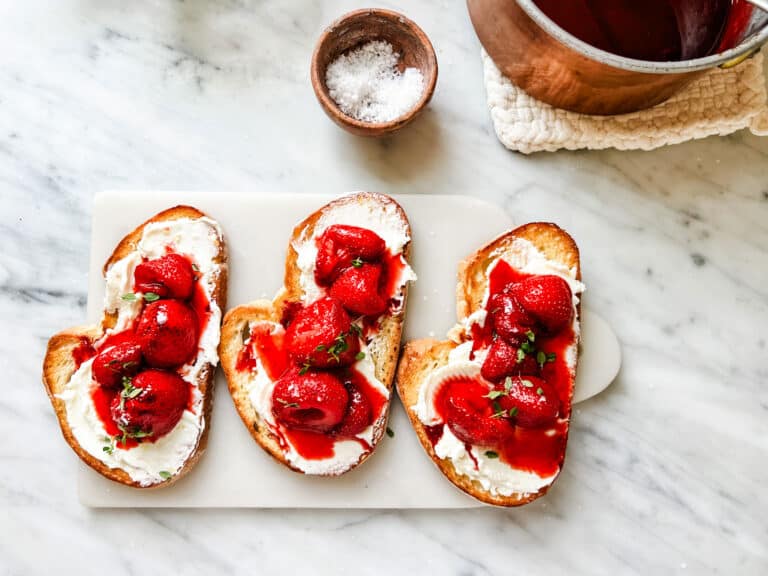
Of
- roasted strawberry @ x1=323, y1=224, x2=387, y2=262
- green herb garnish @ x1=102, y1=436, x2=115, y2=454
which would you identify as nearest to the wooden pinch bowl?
roasted strawberry @ x1=323, y1=224, x2=387, y2=262

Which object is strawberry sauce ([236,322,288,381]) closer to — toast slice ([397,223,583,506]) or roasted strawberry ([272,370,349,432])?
roasted strawberry ([272,370,349,432])

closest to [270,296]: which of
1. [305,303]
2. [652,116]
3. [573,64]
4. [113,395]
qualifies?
[305,303]

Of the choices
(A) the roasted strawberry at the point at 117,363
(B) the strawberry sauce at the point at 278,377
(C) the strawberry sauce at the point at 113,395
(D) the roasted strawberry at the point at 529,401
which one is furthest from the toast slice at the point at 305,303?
(D) the roasted strawberry at the point at 529,401

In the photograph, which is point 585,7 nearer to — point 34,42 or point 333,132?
point 333,132

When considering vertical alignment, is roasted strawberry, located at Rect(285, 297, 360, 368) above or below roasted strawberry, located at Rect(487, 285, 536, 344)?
below

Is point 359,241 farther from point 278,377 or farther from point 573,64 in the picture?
point 573,64

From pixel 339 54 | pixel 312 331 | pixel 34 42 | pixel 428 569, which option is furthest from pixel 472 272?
pixel 34 42

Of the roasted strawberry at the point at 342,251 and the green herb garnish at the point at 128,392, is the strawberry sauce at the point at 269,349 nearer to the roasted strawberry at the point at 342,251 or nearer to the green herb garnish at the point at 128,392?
the roasted strawberry at the point at 342,251
